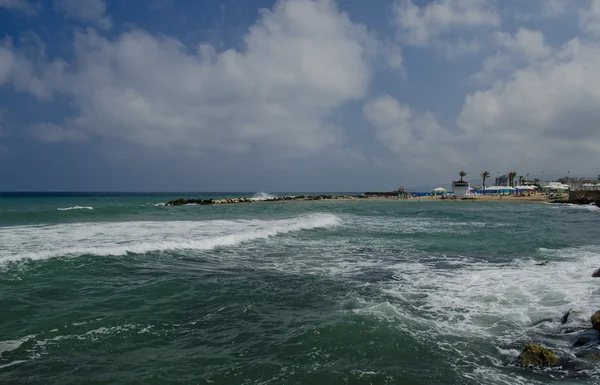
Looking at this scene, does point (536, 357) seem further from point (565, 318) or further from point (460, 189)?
point (460, 189)

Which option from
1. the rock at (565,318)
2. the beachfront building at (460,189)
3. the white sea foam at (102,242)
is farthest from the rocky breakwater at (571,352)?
the beachfront building at (460,189)

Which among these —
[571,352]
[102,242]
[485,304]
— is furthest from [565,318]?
[102,242]

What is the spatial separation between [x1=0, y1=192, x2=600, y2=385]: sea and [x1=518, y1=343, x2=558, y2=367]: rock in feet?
0.51

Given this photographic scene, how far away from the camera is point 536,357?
6062 millimetres

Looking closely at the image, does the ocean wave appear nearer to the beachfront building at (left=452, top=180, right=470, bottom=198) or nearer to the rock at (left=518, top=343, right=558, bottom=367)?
the rock at (left=518, top=343, right=558, bottom=367)

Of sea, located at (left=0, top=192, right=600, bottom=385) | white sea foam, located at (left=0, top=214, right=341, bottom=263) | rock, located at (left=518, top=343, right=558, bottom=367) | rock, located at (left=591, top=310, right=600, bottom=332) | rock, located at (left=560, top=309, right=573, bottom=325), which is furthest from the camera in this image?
white sea foam, located at (left=0, top=214, right=341, bottom=263)

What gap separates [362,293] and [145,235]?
48.7ft

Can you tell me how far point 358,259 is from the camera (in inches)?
594

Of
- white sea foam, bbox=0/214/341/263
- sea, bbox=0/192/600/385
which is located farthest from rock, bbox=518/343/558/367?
white sea foam, bbox=0/214/341/263

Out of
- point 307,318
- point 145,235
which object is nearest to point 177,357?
point 307,318

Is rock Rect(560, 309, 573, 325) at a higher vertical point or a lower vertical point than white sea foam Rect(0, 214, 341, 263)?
lower

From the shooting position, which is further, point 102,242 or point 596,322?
point 102,242

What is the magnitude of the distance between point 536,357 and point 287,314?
15.1ft

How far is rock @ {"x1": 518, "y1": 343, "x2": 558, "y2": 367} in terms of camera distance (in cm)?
600
